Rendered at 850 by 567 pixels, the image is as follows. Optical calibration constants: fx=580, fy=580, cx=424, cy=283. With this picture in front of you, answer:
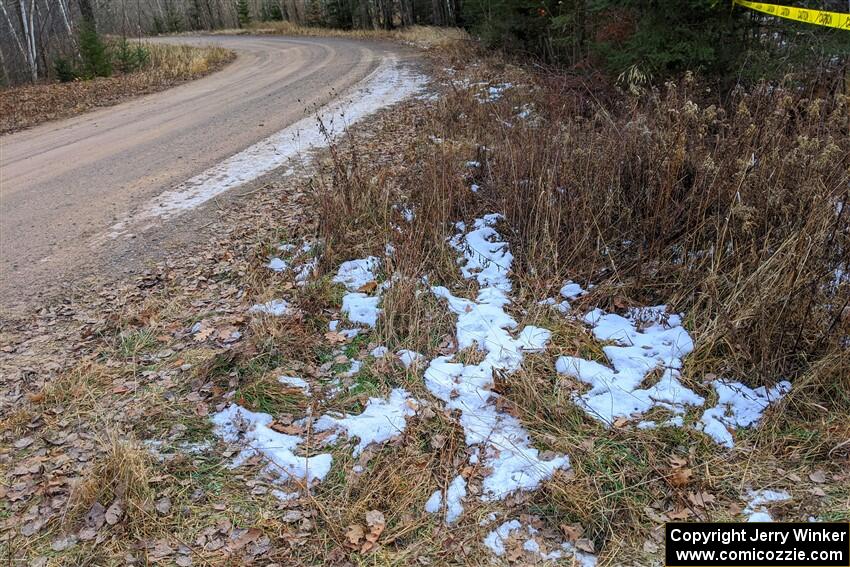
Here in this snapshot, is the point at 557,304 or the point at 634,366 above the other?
the point at 557,304

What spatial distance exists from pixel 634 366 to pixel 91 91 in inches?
598

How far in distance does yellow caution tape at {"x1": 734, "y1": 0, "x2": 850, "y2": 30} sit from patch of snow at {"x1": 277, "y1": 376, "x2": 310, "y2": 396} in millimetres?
5950

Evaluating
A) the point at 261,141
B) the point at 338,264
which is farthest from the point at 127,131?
the point at 338,264

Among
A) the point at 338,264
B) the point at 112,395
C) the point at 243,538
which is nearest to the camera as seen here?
the point at 243,538

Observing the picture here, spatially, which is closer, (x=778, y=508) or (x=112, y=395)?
(x=778, y=508)

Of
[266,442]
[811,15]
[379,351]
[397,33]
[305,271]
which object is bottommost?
[266,442]

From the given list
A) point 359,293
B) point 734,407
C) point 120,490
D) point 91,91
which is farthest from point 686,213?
point 91,91

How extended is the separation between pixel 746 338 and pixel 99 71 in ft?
58.7

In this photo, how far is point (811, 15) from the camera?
6.06 meters

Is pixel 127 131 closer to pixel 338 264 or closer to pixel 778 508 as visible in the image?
pixel 338 264

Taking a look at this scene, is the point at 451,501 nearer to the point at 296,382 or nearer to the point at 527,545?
the point at 527,545

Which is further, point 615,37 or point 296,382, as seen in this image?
point 615,37

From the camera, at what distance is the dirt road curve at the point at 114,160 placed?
6.12 metres

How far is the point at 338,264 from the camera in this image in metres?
5.70
